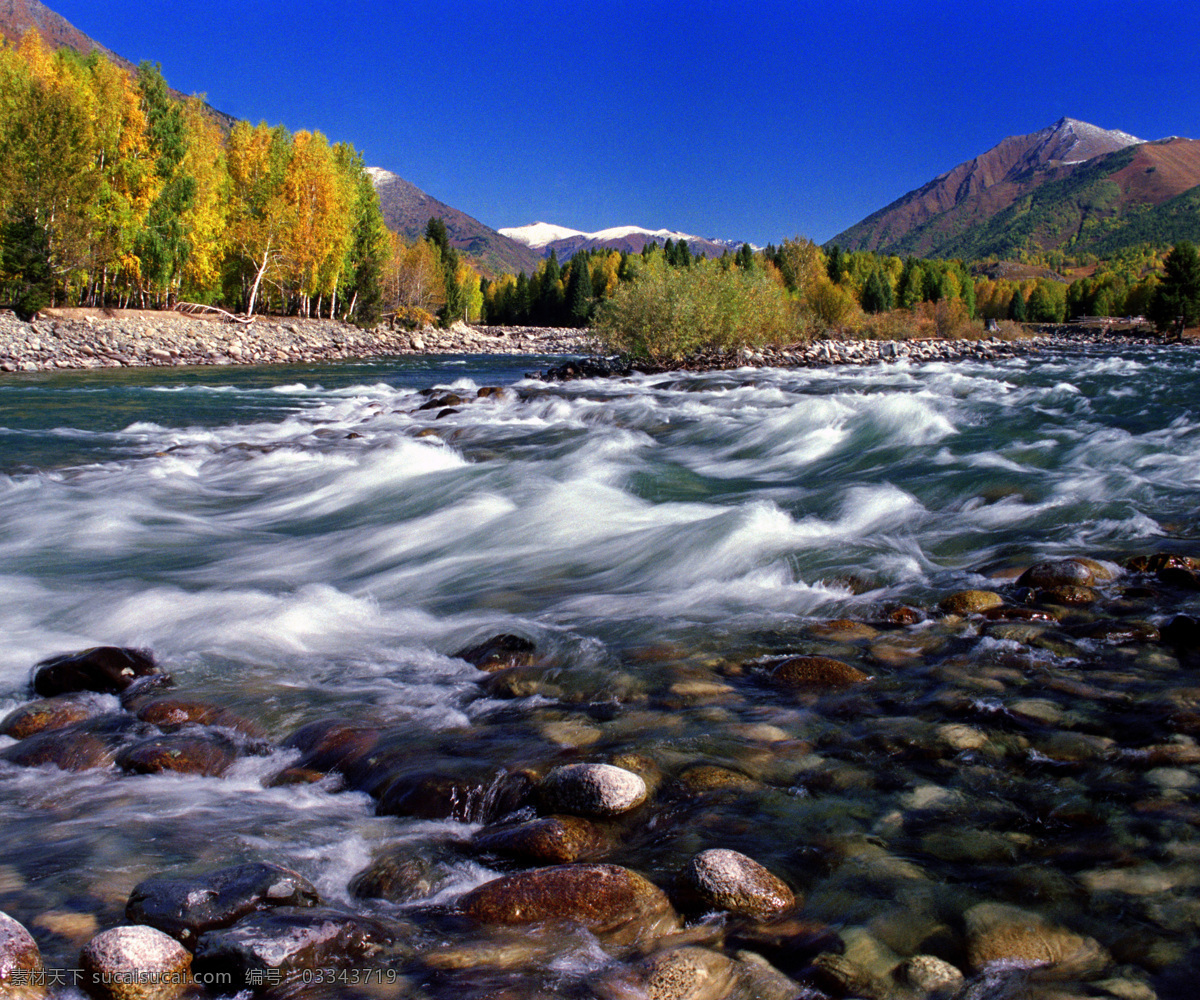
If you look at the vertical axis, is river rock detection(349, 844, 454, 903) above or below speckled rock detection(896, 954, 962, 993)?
below

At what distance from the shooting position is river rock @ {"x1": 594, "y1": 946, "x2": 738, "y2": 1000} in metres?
2.01

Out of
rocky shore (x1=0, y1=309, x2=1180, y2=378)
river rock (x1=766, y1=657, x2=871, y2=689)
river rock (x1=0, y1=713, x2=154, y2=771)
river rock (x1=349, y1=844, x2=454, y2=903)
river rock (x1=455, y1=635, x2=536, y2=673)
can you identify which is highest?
rocky shore (x1=0, y1=309, x2=1180, y2=378)

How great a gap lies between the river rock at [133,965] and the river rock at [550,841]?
3.13 ft

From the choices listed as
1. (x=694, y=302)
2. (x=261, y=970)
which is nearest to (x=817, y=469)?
(x=261, y=970)

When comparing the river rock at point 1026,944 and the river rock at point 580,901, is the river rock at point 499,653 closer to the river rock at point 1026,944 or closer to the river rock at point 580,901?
the river rock at point 580,901

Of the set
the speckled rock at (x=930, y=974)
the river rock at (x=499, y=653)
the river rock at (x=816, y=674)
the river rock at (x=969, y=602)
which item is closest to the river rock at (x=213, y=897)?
the speckled rock at (x=930, y=974)

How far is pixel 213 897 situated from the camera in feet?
7.38

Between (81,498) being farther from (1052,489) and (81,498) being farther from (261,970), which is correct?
(1052,489)

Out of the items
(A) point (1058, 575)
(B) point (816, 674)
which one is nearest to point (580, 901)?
(B) point (816, 674)

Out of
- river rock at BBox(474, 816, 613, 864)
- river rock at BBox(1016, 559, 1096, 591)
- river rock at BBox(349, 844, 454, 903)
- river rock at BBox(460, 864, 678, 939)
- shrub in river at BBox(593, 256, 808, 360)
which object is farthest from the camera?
shrub in river at BBox(593, 256, 808, 360)

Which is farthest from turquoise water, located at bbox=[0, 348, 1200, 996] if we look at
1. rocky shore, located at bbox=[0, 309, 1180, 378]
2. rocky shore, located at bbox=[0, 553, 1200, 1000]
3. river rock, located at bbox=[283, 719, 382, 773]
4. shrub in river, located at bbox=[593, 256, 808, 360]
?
rocky shore, located at bbox=[0, 309, 1180, 378]

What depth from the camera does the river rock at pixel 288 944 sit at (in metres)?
2.06

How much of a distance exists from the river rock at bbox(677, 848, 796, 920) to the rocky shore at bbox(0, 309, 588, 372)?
29.6 meters

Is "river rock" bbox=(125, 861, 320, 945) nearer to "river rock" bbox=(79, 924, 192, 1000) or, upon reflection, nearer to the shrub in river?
"river rock" bbox=(79, 924, 192, 1000)
